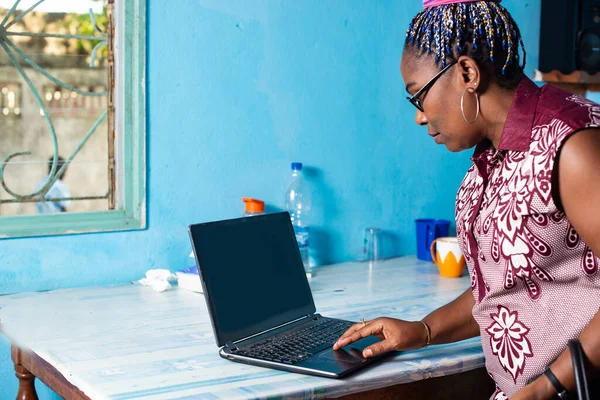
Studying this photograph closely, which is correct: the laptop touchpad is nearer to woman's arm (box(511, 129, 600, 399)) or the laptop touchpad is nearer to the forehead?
woman's arm (box(511, 129, 600, 399))

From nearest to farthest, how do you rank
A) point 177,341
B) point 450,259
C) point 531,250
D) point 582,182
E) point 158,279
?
1. point 582,182
2. point 531,250
3. point 177,341
4. point 158,279
5. point 450,259

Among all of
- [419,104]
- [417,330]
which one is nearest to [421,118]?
[419,104]

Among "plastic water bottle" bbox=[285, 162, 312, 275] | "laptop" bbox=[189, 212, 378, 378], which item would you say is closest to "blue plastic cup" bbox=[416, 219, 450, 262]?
"plastic water bottle" bbox=[285, 162, 312, 275]

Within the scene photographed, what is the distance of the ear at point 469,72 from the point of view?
49.5 inches

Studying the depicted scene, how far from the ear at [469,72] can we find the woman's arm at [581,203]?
0.65 feet

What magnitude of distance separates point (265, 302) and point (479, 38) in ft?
2.27

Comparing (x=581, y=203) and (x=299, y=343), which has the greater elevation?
(x=581, y=203)

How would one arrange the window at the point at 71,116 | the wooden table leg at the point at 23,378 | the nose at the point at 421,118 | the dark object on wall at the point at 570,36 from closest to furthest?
the nose at the point at 421,118 < the wooden table leg at the point at 23,378 < the window at the point at 71,116 < the dark object on wall at the point at 570,36

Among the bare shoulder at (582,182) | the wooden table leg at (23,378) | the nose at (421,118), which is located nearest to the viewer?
the bare shoulder at (582,182)

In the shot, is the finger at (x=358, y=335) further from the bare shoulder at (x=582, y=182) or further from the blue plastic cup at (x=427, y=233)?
the blue plastic cup at (x=427, y=233)

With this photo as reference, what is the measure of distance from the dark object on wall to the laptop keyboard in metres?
1.57

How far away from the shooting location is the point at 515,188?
123cm

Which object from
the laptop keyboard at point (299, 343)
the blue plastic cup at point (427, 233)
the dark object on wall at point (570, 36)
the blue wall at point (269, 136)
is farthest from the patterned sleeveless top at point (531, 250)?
the dark object on wall at point (570, 36)

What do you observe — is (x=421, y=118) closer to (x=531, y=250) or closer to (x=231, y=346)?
(x=531, y=250)
